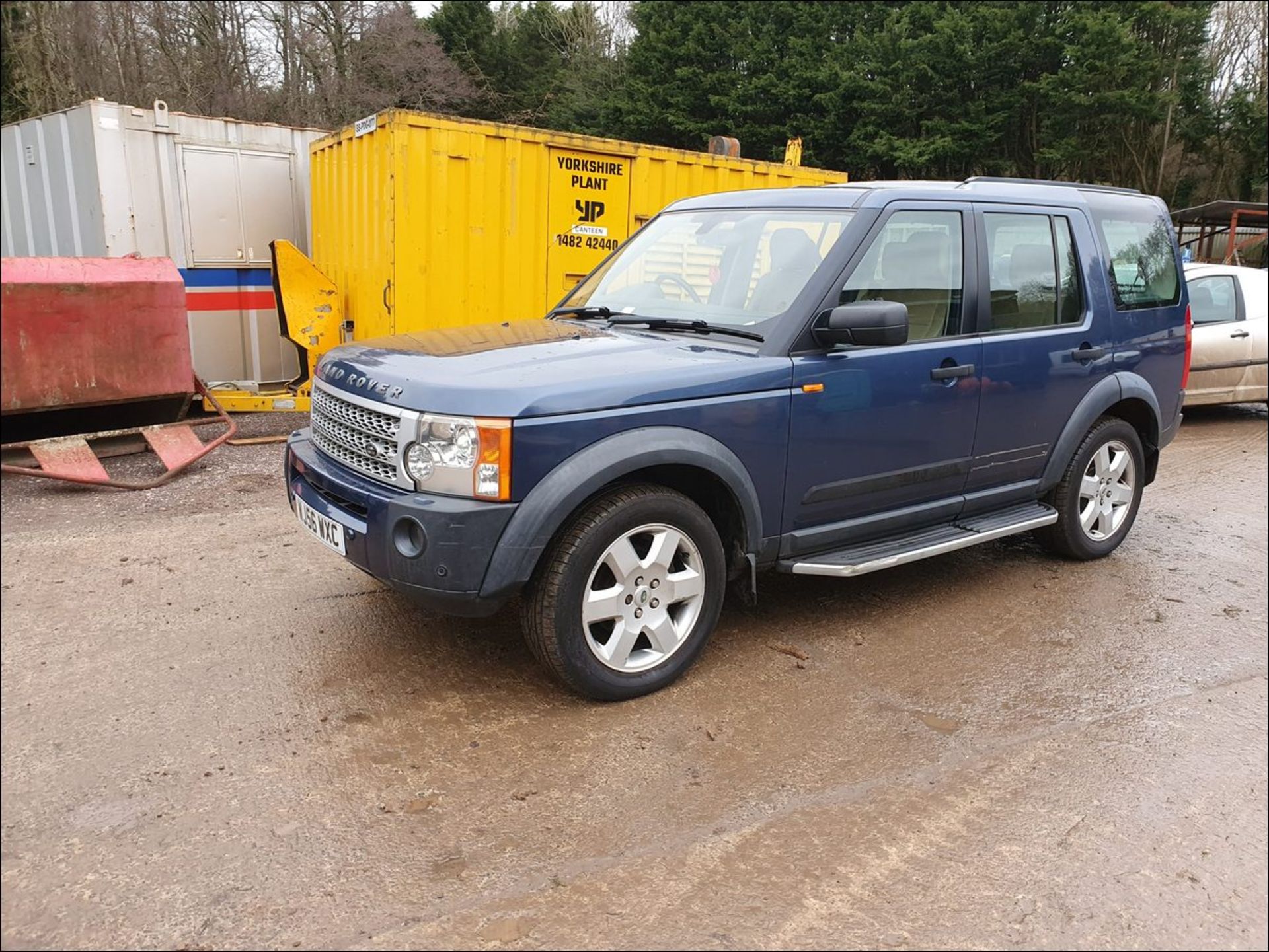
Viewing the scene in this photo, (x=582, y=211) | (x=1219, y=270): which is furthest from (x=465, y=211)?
(x=1219, y=270)

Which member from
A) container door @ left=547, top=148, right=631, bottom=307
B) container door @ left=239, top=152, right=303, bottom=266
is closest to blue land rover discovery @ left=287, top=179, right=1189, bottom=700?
container door @ left=547, top=148, right=631, bottom=307

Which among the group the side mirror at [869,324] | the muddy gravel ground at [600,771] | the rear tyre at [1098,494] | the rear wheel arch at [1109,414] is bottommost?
the muddy gravel ground at [600,771]

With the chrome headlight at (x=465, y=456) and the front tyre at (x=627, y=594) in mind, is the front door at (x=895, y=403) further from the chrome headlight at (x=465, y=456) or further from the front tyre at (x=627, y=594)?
the chrome headlight at (x=465, y=456)

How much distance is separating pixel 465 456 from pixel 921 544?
2.22m

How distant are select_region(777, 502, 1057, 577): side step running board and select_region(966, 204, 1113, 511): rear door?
0.10 meters

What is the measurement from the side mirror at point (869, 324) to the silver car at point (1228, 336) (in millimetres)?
7089

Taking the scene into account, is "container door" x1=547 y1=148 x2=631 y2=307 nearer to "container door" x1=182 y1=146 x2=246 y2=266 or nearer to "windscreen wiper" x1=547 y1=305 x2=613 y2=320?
"container door" x1=182 y1=146 x2=246 y2=266

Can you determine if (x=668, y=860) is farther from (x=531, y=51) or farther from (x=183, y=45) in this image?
(x=531, y=51)

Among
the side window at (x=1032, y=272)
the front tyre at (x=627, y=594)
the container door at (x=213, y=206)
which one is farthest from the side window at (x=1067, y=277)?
the container door at (x=213, y=206)

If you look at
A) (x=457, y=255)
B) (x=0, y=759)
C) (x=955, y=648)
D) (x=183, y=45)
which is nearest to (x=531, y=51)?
(x=457, y=255)

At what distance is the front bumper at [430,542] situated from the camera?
3160mm

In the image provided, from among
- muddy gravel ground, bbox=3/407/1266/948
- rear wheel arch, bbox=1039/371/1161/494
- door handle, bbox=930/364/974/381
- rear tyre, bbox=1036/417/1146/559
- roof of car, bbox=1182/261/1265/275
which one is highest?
roof of car, bbox=1182/261/1265/275

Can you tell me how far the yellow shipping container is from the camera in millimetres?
7812

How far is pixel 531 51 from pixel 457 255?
2737cm
